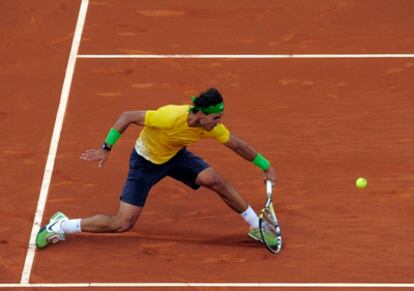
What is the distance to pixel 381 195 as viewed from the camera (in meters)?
14.8

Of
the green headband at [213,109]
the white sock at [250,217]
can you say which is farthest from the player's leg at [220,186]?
the green headband at [213,109]

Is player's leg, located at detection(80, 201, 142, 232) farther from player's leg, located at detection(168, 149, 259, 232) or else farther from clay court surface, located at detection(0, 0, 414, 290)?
player's leg, located at detection(168, 149, 259, 232)

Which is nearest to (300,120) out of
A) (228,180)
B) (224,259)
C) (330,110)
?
(330,110)

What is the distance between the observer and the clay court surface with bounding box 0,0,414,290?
1391 centimetres

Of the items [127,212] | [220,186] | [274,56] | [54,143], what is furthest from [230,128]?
[127,212]

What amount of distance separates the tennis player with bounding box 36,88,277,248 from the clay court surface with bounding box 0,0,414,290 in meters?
0.28

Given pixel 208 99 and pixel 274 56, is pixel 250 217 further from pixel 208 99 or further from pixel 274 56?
pixel 274 56

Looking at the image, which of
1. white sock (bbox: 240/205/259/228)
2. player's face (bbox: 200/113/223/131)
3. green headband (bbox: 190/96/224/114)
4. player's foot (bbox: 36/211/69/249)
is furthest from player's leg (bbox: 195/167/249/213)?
player's foot (bbox: 36/211/69/249)

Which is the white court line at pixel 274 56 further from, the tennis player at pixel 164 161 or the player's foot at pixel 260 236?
the player's foot at pixel 260 236

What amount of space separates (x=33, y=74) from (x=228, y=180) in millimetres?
3323

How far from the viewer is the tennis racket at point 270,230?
13.9 m

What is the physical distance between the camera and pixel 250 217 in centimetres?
1406

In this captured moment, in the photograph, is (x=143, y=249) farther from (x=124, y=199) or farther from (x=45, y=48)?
(x=45, y=48)

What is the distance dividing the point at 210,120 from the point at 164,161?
82 centimetres
